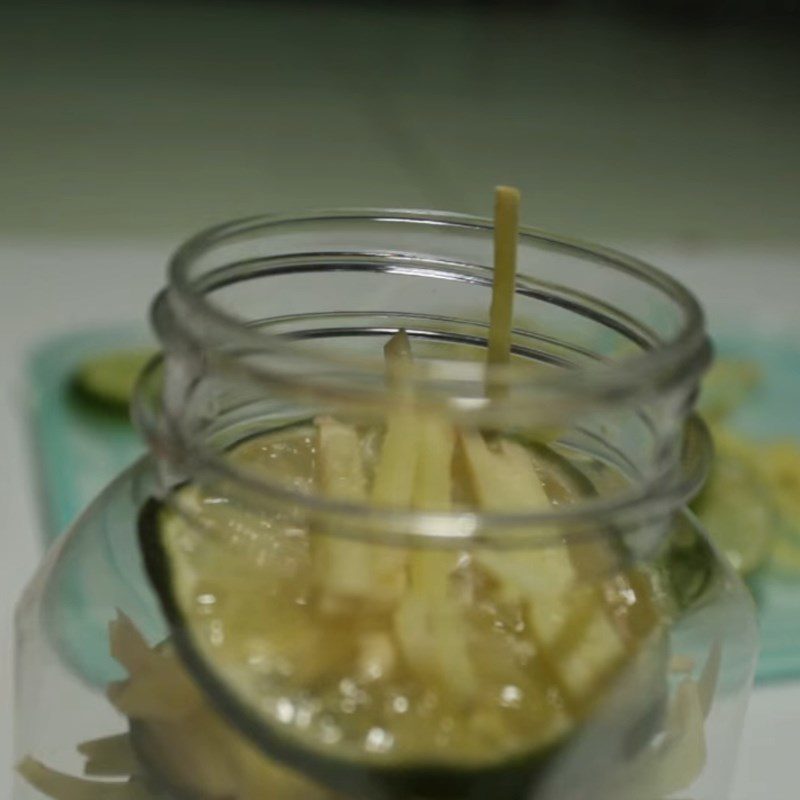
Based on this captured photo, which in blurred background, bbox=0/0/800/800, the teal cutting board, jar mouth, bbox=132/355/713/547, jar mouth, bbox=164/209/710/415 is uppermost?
jar mouth, bbox=164/209/710/415

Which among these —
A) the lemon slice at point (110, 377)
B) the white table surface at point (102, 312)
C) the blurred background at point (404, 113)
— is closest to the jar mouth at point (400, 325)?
the white table surface at point (102, 312)

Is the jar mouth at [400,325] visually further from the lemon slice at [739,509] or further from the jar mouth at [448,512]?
the lemon slice at [739,509]

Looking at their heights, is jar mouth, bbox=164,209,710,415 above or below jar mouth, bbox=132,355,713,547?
above

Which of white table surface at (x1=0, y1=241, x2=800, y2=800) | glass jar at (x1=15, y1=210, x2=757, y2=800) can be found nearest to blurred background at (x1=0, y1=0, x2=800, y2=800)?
white table surface at (x1=0, y1=241, x2=800, y2=800)

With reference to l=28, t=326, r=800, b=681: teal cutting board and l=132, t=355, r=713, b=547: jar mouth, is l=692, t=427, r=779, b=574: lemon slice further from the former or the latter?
l=132, t=355, r=713, b=547: jar mouth

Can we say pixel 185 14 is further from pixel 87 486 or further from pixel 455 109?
pixel 87 486

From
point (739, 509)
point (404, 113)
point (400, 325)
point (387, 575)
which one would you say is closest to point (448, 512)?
point (387, 575)

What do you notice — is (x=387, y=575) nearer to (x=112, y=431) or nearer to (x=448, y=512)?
(x=448, y=512)

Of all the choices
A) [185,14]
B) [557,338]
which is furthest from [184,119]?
[557,338]
